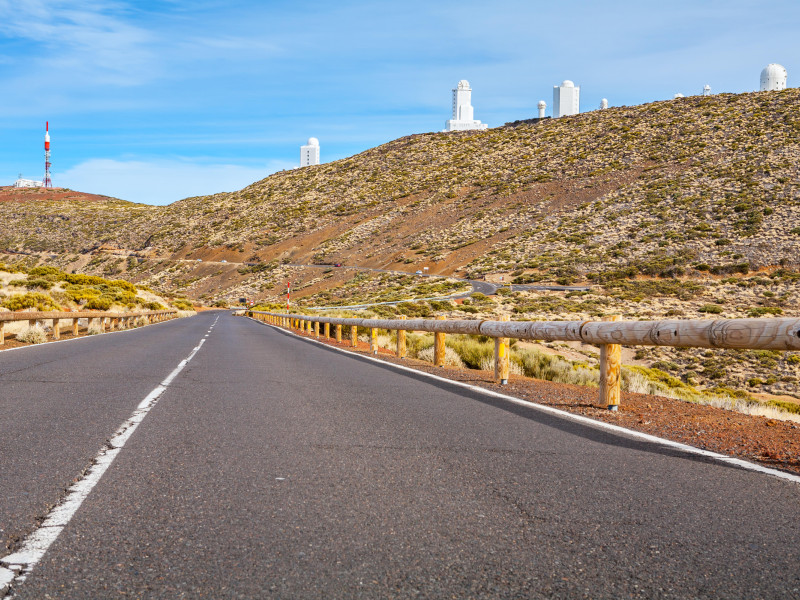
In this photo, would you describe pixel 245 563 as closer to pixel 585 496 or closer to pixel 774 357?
pixel 585 496

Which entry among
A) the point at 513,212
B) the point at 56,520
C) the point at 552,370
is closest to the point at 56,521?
the point at 56,520

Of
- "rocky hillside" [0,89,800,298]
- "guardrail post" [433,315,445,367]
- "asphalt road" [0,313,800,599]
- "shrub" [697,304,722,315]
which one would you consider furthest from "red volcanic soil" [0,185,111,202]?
"asphalt road" [0,313,800,599]

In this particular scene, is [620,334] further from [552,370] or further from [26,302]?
[26,302]

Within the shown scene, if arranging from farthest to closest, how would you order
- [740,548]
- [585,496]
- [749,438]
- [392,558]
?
[749,438] < [585,496] < [740,548] < [392,558]

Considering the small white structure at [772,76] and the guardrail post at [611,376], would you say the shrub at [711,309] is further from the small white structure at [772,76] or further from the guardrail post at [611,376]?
the small white structure at [772,76]

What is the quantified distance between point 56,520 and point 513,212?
8402 centimetres

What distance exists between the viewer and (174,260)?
4235 inches

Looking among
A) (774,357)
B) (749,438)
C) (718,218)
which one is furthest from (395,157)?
(749,438)

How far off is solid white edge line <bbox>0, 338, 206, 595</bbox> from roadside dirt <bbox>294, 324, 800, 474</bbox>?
15.5 feet

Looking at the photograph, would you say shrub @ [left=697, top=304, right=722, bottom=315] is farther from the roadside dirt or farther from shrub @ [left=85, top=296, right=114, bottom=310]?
shrub @ [left=85, top=296, right=114, bottom=310]

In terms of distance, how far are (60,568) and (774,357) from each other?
24715 mm

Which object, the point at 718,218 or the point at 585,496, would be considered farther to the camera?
the point at 718,218

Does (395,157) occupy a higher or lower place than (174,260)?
higher

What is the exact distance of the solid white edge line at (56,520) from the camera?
2.89m
